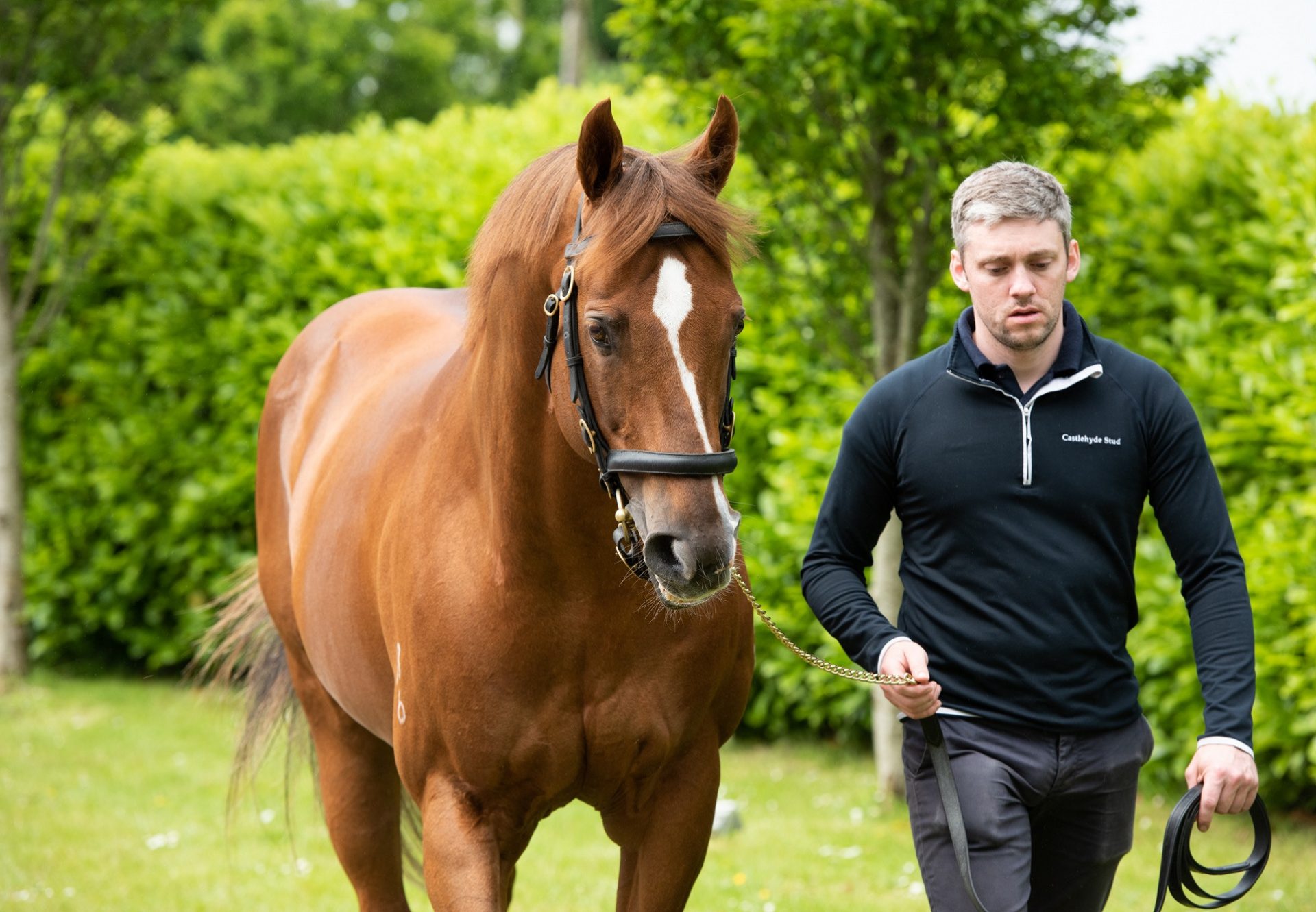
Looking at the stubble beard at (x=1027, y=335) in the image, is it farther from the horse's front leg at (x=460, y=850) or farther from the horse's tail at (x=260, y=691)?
the horse's tail at (x=260, y=691)

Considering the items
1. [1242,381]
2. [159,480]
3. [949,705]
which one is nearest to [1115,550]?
[949,705]

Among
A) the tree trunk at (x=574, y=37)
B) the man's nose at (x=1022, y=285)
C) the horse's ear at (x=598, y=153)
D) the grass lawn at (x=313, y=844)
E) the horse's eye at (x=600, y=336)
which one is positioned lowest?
the grass lawn at (x=313, y=844)

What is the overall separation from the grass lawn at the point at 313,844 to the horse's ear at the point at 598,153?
10.4 ft

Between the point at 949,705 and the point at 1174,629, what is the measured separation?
3082 millimetres

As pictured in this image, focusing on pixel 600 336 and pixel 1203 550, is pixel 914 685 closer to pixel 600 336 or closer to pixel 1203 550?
pixel 1203 550

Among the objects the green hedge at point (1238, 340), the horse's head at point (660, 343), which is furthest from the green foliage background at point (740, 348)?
the horse's head at point (660, 343)

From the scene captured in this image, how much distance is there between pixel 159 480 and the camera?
349 inches

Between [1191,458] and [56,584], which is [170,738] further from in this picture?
[1191,458]

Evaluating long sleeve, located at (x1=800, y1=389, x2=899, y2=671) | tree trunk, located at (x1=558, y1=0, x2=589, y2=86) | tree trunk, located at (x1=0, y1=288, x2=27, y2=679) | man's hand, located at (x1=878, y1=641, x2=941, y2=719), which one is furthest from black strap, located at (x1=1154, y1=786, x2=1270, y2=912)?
tree trunk, located at (x1=558, y1=0, x2=589, y2=86)

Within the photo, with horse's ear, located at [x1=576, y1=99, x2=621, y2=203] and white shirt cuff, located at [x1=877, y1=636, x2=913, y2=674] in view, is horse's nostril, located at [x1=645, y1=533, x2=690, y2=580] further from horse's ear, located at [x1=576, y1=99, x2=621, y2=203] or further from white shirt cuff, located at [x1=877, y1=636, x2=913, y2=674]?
horse's ear, located at [x1=576, y1=99, x2=621, y2=203]

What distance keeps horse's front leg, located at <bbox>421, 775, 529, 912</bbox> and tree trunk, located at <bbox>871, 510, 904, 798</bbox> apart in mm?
3092

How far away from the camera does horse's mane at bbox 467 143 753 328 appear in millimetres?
2285

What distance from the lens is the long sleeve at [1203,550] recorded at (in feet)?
7.73

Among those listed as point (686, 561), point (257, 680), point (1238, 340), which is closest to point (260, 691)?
point (257, 680)
